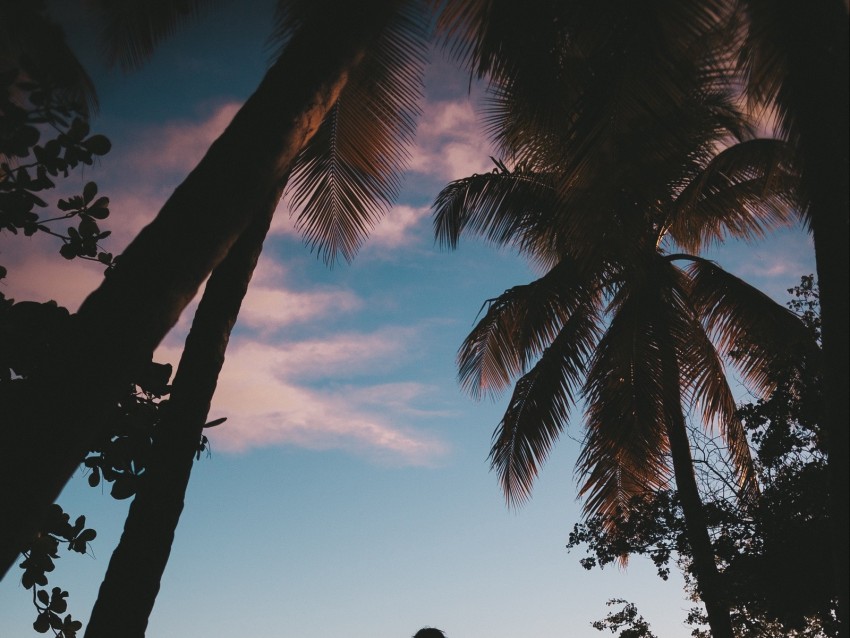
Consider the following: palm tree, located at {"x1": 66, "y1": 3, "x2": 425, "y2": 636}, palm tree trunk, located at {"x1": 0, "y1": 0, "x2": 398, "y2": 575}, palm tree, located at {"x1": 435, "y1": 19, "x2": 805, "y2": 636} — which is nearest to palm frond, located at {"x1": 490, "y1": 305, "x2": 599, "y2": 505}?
palm tree, located at {"x1": 435, "y1": 19, "x2": 805, "y2": 636}

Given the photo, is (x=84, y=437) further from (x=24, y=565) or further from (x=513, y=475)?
(x=513, y=475)

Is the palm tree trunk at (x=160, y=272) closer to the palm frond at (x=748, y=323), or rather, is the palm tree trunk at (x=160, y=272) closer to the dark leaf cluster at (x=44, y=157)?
the dark leaf cluster at (x=44, y=157)

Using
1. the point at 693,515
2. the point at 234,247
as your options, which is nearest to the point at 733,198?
the point at 693,515

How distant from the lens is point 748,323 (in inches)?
311

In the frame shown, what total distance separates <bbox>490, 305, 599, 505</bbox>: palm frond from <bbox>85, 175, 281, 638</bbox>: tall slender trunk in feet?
18.8

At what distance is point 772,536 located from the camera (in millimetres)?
6727

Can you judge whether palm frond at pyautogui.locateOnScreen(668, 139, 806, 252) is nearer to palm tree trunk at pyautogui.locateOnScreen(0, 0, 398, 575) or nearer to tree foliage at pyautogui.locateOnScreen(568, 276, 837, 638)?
tree foliage at pyautogui.locateOnScreen(568, 276, 837, 638)

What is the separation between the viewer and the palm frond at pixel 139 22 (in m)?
4.65

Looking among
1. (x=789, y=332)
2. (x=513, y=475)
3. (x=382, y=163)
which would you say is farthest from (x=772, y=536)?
(x=382, y=163)

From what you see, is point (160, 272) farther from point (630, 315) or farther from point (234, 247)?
point (630, 315)

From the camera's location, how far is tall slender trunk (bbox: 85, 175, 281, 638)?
109 inches

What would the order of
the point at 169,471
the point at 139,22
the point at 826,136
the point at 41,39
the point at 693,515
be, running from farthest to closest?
the point at 693,515, the point at 139,22, the point at 826,136, the point at 169,471, the point at 41,39

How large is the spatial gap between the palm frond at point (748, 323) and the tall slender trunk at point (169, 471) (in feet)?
20.2

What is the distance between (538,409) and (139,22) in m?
6.37
